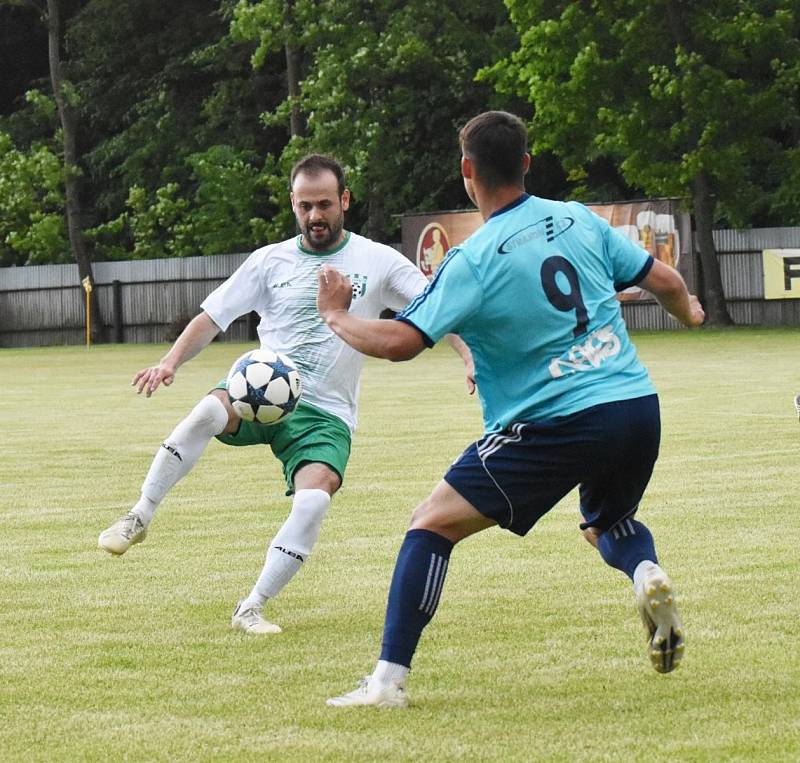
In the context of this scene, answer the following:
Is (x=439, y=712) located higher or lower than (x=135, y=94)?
lower

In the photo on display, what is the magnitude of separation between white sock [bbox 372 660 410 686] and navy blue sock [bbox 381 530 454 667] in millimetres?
16

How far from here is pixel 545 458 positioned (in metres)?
5.48

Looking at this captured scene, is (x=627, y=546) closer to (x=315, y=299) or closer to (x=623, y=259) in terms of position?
(x=623, y=259)

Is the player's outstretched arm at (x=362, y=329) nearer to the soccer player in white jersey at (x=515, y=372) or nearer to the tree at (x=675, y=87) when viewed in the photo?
the soccer player in white jersey at (x=515, y=372)

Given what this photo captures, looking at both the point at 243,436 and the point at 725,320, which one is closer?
the point at 243,436

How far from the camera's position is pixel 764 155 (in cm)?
4100

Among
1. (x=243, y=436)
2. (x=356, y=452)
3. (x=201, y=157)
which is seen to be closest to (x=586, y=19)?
(x=201, y=157)

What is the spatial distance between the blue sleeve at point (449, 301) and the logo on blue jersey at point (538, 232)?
142 mm

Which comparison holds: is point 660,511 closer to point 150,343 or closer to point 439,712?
point 439,712

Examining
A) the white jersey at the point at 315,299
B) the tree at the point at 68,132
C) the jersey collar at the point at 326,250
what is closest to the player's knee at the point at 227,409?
the white jersey at the point at 315,299

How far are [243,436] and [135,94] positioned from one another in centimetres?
4884

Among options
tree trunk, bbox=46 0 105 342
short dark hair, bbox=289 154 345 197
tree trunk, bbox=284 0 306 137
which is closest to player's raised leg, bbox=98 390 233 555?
short dark hair, bbox=289 154 345 197

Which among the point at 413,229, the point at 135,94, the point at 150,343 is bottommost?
the point at 150,343

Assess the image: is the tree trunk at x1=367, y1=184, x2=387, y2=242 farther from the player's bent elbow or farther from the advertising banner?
the player's bent elbow
